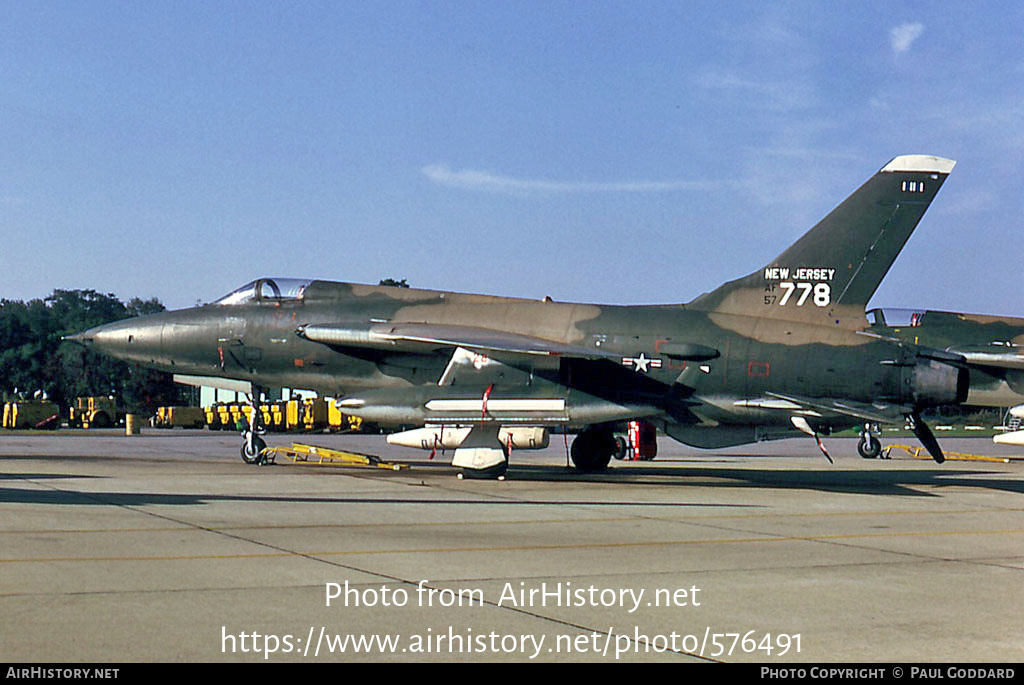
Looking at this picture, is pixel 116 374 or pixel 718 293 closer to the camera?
pixel 718 293

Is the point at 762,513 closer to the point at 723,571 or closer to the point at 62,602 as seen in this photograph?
the point at 723,571

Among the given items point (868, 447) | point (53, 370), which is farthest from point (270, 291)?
point (53, 370)

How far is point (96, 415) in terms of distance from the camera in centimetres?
5781

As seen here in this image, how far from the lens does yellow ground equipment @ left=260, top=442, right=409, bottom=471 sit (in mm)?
22078

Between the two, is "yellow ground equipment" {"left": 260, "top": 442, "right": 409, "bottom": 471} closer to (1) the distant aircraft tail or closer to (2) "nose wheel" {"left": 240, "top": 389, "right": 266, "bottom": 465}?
(2) "nose wheel" {"left": 240, "top": 389, "right": 266, "bottom": 465}

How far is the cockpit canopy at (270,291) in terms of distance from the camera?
21.3m

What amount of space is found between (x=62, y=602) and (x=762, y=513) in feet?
30.1

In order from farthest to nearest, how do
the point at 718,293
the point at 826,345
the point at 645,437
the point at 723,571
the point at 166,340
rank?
the point at 645,437 → the point at 166,340 → the point at 718,293 → the point at 826,345 → the point at 723,571

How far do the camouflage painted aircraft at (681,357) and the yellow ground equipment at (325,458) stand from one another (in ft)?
6.67

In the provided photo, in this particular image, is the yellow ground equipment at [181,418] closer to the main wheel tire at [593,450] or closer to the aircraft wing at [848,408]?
the main wheel tire at [593,450]

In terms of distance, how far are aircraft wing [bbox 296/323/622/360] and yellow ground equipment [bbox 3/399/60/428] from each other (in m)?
39.0

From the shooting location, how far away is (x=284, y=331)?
68.5 ft
